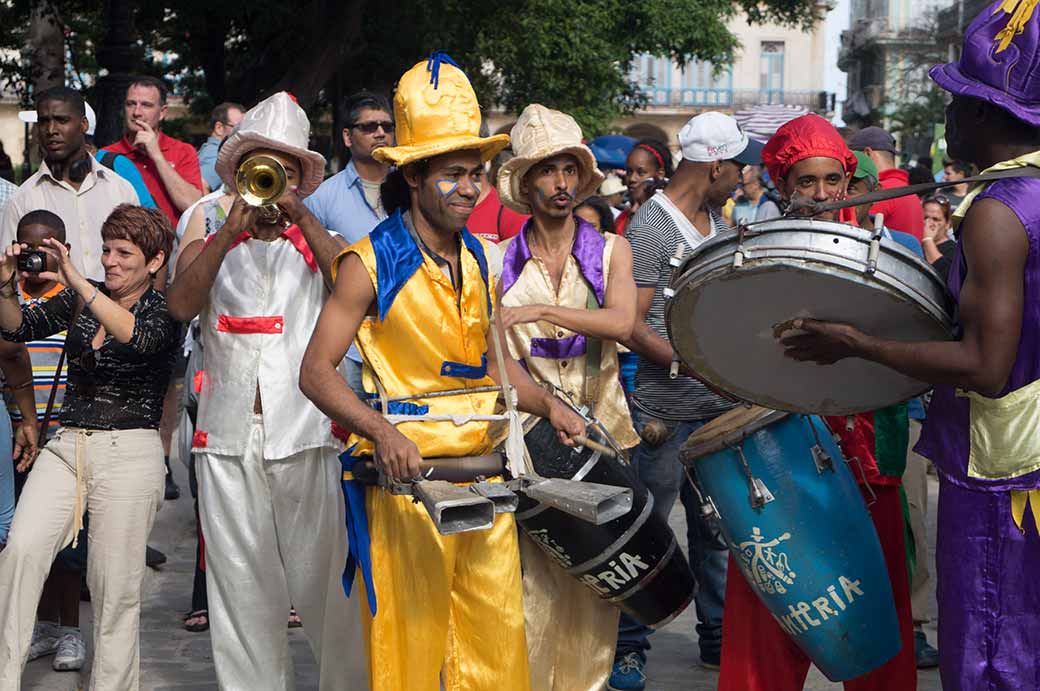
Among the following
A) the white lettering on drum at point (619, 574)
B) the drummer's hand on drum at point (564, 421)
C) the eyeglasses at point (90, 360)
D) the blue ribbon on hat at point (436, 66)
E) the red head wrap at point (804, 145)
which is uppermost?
the blue ribbon on hat at point (436, 66)

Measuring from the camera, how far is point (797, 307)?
427 centimetres

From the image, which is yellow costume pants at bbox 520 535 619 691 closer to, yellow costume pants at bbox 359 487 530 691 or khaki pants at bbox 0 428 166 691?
yellow costume pants at bbox 359 487 530 691

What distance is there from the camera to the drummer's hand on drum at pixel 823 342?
418 cm

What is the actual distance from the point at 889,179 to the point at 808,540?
4.80m

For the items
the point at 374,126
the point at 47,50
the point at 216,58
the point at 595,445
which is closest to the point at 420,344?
the point at 595,445

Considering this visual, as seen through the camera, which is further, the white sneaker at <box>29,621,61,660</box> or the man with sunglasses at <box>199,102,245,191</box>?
the man with sunglasses at <box>199,102,245,191</box>

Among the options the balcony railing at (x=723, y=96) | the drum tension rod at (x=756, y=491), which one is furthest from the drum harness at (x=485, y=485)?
the balcony railing at (x=723, y=96)

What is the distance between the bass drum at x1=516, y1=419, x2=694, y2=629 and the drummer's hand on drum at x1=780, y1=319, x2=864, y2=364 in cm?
120

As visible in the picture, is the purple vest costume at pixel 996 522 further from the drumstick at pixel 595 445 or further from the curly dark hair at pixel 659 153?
the curly dark hair at pixel 659 153

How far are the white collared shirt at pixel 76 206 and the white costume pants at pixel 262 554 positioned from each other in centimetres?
204

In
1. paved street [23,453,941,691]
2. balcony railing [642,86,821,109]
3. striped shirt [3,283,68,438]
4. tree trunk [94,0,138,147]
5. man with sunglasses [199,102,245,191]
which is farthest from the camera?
balcony railing [642,86,821,109]

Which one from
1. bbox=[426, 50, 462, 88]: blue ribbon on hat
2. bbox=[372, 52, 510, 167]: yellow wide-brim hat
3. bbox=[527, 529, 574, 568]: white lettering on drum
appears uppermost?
bbox=[426, 50, 462, 88]: blue ribbon on hat

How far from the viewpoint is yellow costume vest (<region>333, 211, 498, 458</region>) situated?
462 cm

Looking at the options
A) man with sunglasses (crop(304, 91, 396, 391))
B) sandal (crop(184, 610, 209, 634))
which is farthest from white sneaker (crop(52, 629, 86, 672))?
man with sunglasses (crop(304, 91, 396, 391))
